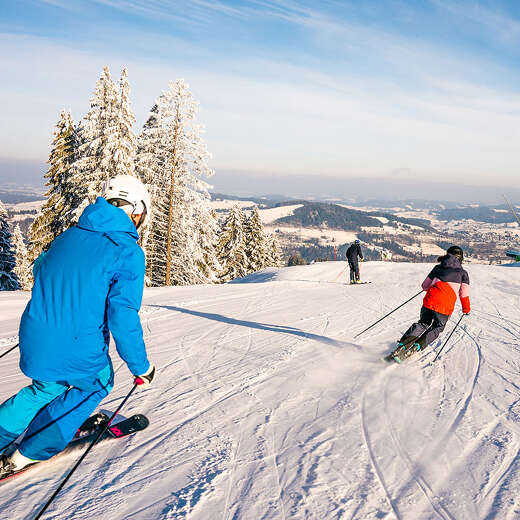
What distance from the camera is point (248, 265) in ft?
125

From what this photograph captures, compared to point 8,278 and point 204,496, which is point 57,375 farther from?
point 8,278

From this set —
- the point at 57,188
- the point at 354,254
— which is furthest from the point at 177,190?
the point at 354,254

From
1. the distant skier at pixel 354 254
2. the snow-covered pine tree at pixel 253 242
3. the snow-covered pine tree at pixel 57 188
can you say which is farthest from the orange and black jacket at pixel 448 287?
the snow-covered pine tree at pixel 253 242

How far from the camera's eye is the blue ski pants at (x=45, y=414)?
8.28 ft

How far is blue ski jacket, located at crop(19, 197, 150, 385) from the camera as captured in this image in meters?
2.43

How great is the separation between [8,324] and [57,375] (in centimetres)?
679

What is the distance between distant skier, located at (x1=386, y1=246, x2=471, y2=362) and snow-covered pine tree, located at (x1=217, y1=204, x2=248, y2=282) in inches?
1224

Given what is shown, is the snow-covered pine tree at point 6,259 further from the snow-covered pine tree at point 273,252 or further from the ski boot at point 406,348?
the ski boot at point 406,348

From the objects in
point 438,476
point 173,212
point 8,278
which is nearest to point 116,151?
point 173,212

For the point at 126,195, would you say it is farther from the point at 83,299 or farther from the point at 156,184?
the point at 156,184

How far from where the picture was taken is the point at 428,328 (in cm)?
570

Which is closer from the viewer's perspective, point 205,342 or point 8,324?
point 205,342

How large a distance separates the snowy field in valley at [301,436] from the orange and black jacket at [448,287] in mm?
953

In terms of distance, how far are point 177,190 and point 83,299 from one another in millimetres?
21293
